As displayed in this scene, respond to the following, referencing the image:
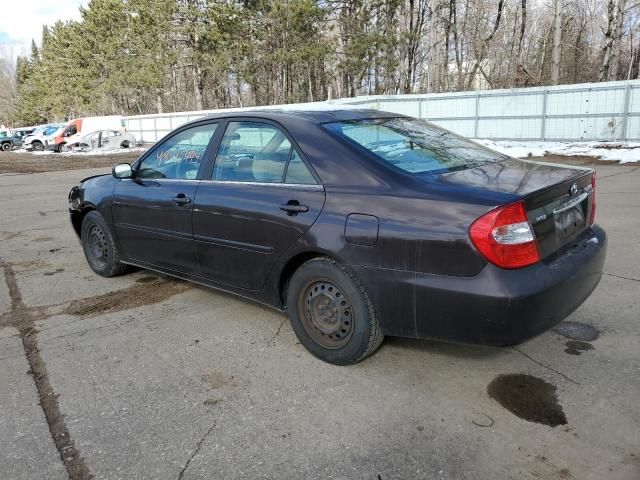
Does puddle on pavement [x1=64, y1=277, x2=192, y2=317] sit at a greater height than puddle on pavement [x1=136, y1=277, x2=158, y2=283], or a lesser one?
lesser

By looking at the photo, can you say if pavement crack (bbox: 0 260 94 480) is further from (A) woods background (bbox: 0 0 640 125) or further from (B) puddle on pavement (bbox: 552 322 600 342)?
(A) woods background (bbox: 0 0 640 125)

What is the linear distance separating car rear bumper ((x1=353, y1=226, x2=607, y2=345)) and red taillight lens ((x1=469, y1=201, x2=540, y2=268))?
57 millimetres

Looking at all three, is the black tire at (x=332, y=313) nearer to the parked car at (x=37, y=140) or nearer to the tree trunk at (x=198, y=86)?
the parked car at (x=37, y=140)

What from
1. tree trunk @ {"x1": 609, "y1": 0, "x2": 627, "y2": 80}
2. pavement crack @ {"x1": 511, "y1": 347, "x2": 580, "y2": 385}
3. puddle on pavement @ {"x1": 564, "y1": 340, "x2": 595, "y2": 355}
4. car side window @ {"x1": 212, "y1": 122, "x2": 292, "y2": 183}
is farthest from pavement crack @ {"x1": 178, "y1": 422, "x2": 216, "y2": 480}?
tree trunk @ {"x1": 609, "y1": 0, "x2": 627, "y2": 80}

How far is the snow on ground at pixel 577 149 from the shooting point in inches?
596

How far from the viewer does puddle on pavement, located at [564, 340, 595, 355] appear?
11.2 feet

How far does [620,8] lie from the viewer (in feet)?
80.2

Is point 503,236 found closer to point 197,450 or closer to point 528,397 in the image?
point 528,397

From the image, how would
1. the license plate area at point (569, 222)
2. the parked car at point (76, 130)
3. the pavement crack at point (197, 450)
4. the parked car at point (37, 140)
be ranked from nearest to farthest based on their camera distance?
1. the pavement crack at point (197, 450)
2. the license plate area at point (569, 222)
3. the parked car at point (76, 130)
4. the parked car at point (37, 140)

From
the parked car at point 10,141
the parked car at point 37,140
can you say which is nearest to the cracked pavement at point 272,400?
the parked car at point 37,140

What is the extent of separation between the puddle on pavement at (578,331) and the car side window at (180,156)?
2.95m

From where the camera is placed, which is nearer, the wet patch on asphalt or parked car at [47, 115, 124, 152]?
the wet patch on asphalt

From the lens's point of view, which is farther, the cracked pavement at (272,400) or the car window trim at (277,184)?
the car window trim at (277,184)

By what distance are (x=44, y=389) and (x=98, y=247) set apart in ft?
7.99
